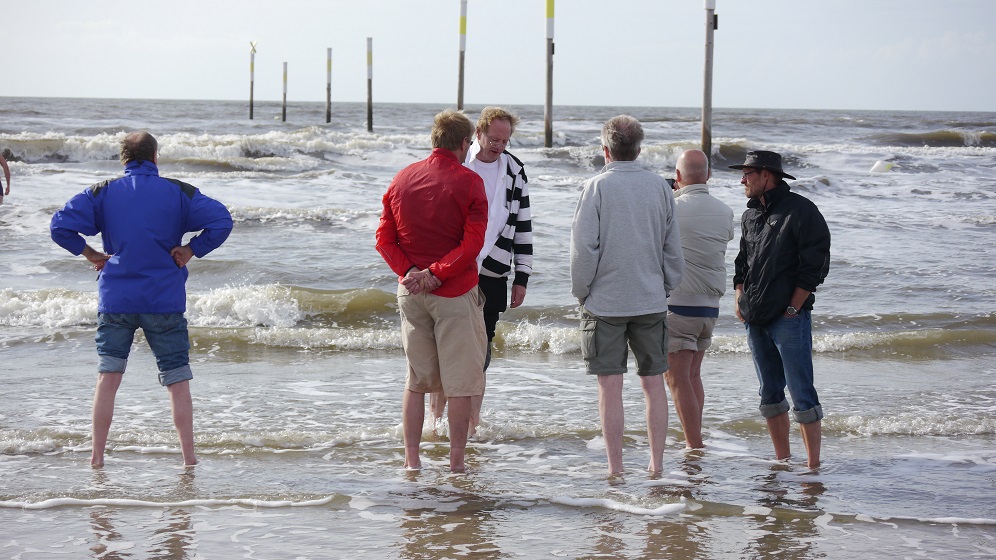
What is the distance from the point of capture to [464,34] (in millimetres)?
27891

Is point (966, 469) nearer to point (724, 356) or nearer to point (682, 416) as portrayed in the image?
point (682, 416)

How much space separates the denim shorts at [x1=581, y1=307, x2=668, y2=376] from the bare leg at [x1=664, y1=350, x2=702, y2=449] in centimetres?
→ 50

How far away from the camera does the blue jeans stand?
435cm

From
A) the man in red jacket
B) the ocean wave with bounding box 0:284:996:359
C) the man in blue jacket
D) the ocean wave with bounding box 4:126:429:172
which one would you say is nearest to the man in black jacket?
the man in red jacket

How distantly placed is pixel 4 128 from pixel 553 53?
2157 centimetres

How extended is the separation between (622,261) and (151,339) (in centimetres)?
211

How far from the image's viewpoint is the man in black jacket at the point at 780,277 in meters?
4.23

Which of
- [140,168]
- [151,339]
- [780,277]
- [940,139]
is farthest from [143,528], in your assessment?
[940,139]

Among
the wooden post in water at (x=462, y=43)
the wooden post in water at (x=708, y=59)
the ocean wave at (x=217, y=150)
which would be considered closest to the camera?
the wooden post in water at (x=708, y=59)

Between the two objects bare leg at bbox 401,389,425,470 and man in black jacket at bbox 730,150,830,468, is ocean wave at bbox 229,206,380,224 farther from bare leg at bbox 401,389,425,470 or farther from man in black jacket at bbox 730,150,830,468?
man in black jacket at bbox 730,150,830,468

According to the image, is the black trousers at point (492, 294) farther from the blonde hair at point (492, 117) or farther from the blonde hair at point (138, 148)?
the blonde hair at point (138, 148)

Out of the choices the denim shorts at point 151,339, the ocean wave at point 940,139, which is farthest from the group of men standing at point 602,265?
the ocean wave at point 940,139

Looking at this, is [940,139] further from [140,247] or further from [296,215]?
[140,247]

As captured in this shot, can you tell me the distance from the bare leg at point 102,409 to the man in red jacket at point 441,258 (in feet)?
4.36
